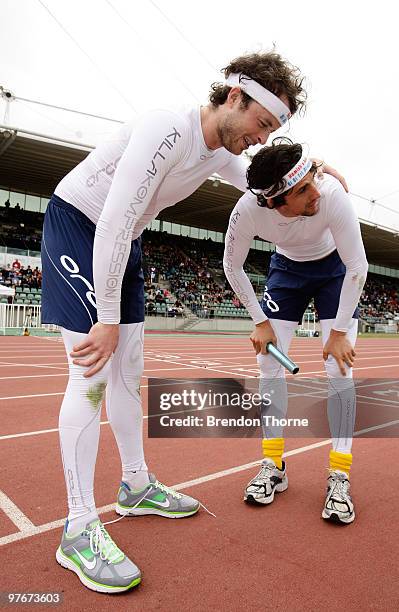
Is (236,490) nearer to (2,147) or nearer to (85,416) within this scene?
(85,416)

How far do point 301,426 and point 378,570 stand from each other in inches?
95.6

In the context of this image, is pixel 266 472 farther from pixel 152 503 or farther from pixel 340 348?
pixel 340 348

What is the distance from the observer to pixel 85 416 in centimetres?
192

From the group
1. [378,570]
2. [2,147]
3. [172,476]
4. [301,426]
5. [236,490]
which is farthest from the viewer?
[2,147]

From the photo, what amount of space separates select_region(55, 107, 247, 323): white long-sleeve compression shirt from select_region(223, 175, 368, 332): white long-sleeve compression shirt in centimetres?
66

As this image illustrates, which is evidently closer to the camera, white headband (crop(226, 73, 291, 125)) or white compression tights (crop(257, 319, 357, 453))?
white headband (crop(226, 73, 291, 125))

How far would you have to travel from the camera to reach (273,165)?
2.22 metres

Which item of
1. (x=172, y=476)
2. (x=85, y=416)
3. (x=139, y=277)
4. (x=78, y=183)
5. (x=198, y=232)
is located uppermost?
(x=198, y=232)

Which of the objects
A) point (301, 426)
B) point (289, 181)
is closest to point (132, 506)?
point (289, 181)

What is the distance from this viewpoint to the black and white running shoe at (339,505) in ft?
7.66

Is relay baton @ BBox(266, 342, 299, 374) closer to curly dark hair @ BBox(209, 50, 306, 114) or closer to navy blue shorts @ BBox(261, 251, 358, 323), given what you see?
navy blue shorts @ BBox(261, 251, 358, 323)

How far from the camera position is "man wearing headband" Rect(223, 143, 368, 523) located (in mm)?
2320

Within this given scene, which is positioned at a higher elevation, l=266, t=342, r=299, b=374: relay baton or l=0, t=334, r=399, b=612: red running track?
l=266, t=342, r=299, b=374: relay baton

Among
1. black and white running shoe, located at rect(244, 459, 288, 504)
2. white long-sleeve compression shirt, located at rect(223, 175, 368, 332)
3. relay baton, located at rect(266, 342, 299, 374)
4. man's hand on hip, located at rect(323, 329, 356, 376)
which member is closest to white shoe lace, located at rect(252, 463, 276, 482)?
black and white running shoe, located at rect(244, 459, 288, 504)
